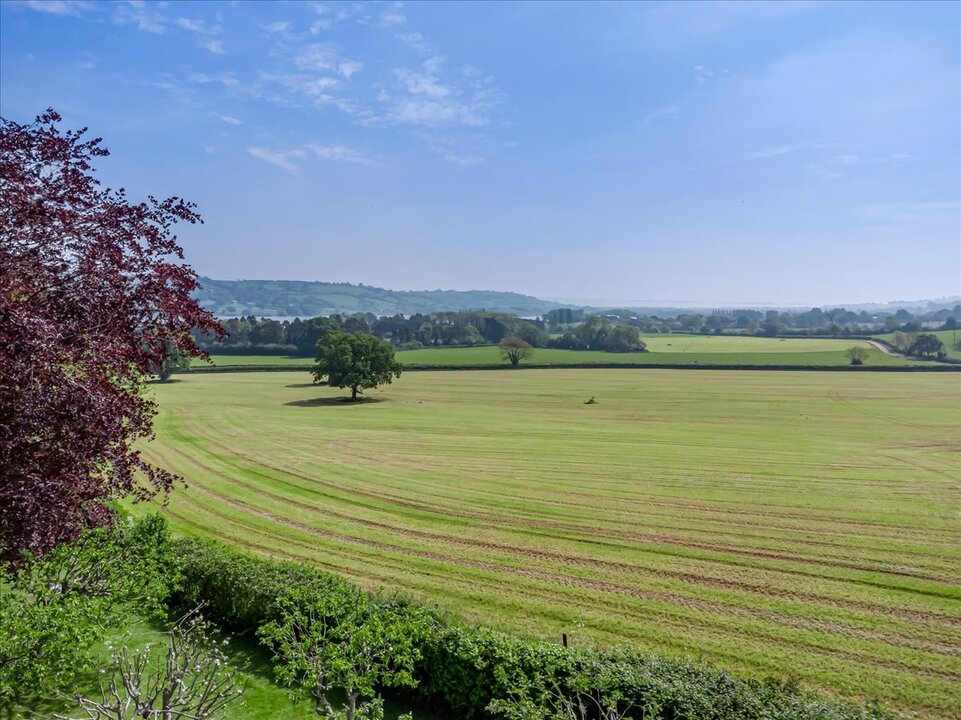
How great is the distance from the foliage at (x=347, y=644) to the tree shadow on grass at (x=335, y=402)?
5653cm

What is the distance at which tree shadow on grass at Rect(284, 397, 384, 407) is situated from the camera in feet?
225

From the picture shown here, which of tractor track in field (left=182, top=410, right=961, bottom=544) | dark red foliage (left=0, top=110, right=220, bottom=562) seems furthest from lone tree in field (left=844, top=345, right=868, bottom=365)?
Result: dark red foliage (left=0, top=110, right=220, bottom=562)

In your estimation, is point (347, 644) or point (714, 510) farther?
point (714, 510)

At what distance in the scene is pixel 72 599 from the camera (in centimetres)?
1171

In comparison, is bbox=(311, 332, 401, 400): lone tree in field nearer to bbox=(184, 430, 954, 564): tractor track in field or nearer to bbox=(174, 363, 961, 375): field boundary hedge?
bbox=(174, 363, 961, 375): field boundary hedge

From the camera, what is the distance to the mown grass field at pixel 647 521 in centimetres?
1565

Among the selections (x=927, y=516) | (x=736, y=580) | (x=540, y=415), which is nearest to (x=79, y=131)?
(x=736, y=580)

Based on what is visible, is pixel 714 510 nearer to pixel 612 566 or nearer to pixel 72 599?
pixel 612 566

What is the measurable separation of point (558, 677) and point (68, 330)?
30.6 feet

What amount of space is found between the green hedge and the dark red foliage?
267 centimetres

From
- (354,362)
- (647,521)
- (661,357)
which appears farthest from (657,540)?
(661,357)

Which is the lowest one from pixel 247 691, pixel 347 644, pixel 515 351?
pixel 247 691

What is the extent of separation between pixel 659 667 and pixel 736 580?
34.8 ft

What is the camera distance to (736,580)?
1908 cm
